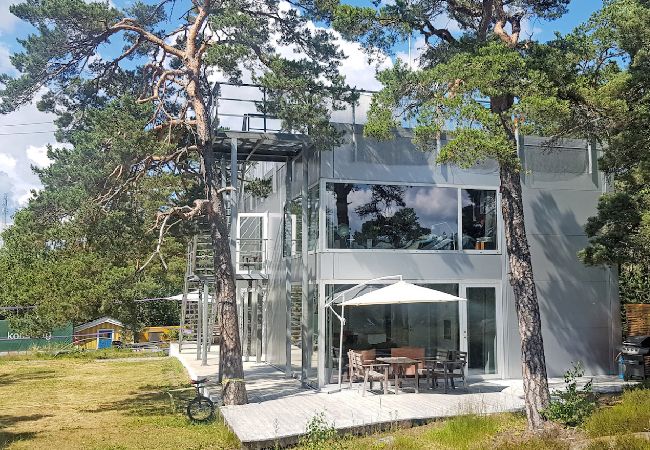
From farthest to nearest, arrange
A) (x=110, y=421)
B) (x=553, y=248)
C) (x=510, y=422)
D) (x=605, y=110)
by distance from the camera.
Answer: (x=553, y=248)
(x=110, y=421)
(x=605, y=110)
(x=510, y=422)

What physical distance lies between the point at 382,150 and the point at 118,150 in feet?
19.2

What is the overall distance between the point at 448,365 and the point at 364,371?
5.87 ft

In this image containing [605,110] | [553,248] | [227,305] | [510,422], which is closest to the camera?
[510,422]

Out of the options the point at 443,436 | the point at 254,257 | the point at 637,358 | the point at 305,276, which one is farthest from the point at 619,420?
the point at 254,257

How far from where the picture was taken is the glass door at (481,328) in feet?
47.2

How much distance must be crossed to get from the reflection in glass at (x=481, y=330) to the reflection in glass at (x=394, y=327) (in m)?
0.37

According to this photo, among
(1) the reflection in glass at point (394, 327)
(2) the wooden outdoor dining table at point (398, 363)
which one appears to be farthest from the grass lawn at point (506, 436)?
(1) the reflection in glass at point (394, 327)

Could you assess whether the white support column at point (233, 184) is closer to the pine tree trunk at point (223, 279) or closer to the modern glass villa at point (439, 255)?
the modern glass villa at point (439, 255)

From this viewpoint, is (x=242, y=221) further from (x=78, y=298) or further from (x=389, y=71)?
(x=389, y=71)

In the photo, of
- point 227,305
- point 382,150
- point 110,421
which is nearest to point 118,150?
point 227,305

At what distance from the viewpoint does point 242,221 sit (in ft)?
67.6

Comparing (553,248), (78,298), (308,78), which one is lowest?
(78,298)

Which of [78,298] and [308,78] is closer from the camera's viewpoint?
[308,78]

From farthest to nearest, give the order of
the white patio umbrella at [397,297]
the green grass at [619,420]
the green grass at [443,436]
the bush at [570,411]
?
the white patio umbrella at [397,297] → the bush at [570,411] → the green grass at [619,420] → the green grass at [443,436]
